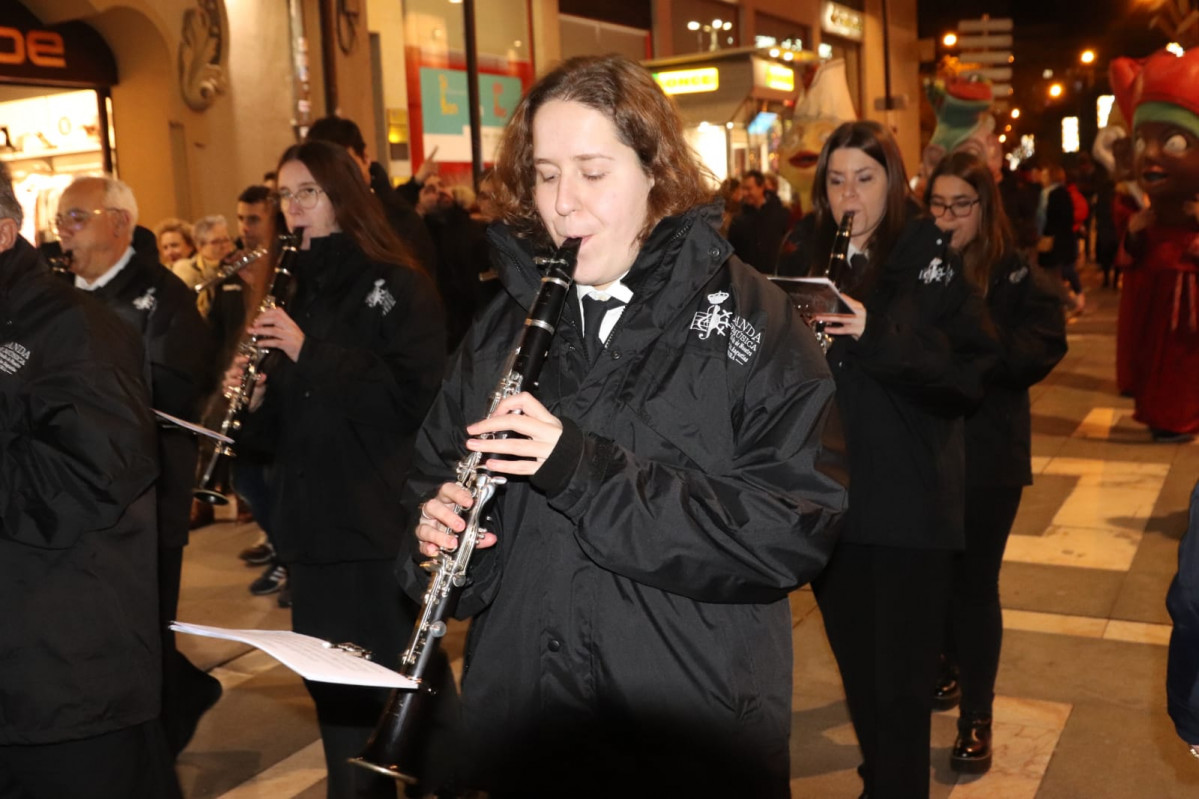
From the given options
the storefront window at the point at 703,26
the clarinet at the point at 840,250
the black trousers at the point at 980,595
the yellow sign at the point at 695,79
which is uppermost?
the storefront window at the point at 703,26

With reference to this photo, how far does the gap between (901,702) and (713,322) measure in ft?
5.72

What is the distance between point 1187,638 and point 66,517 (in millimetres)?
2221

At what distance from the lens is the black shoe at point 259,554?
23.1 ft

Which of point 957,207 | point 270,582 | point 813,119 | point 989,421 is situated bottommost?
point 270,582

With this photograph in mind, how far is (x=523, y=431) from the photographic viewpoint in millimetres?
1910

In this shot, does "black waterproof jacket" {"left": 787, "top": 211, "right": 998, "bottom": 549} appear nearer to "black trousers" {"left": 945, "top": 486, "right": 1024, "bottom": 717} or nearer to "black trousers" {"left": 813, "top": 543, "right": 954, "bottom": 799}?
"black trousers" {"left": 813, "top": 543, "right": 954, "bottom": 799}

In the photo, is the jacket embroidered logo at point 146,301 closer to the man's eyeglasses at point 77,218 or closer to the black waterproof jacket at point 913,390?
the man's eyeglasses at point 77,218

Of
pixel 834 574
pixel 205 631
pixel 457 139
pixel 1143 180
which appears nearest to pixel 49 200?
pixel 834 574

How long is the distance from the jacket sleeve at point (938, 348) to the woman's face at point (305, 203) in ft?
5.59

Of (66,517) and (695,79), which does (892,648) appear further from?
(695,79)

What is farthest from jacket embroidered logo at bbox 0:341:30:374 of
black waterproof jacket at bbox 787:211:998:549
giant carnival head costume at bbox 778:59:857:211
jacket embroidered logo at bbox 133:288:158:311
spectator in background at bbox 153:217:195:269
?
giant carnival head costume at bbox 778:59:857:211

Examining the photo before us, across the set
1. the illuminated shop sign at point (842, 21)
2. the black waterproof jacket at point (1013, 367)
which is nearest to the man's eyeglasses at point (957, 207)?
the black waterproof jacket at point (1013, 367)

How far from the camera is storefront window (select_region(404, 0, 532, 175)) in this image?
15.8 metres

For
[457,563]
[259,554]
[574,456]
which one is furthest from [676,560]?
[259,554]
